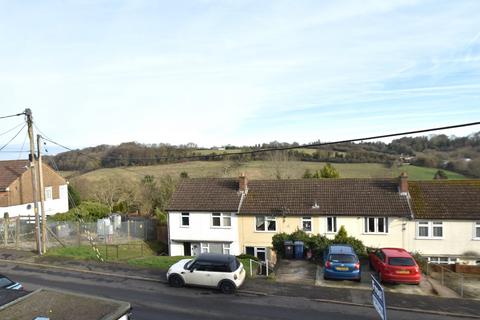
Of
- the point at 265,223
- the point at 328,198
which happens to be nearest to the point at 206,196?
the point at 265,223

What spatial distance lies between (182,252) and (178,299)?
16892mm

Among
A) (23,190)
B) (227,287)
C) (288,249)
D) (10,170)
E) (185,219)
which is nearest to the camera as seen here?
(227,287)

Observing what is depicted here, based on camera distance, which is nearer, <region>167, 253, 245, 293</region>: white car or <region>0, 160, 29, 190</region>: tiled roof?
<region>167, 253, 245, 293</region>: white car

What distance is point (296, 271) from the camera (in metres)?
21.7

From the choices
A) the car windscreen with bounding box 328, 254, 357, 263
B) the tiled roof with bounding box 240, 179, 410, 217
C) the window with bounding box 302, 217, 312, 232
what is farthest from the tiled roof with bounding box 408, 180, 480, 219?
the car windscreen with bounding box 328, 254, 357, 263

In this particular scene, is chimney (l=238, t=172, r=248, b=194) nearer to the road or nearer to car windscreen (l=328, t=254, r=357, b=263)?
car windscreen (l=328, t=254, r=357, b=263)

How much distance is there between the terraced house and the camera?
28.0 meters

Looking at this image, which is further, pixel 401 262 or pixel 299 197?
pixel 299 197

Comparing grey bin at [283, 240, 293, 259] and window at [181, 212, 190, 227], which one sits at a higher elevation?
window at [181, 212, 190, 227]

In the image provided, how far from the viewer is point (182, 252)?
106 feet

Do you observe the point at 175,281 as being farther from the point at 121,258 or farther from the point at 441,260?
the point at 441,260

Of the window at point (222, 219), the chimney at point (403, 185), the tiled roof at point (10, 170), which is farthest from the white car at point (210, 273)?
the tiled roof at point (10, 170)

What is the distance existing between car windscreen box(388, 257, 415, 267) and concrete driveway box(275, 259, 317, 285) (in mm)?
3728

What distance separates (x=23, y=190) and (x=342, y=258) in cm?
3244
